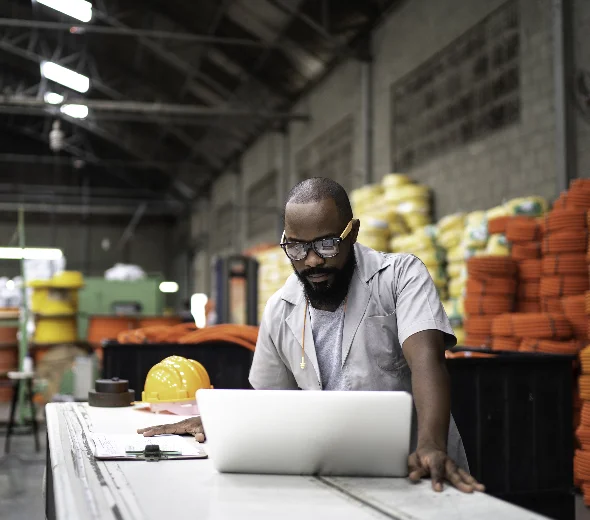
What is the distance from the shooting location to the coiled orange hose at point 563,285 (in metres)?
6.94

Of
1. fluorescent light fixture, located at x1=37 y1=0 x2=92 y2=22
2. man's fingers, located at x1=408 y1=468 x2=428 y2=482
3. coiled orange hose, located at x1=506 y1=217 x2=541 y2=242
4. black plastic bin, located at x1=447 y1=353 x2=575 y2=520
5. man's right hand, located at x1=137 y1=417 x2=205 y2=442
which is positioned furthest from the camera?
fluorescent light fixture, located at x1=37 y1=0 x2=92 y2=22

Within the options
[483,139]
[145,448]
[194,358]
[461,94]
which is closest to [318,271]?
[145,448]

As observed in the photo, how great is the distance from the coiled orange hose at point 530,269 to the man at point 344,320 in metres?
5.09

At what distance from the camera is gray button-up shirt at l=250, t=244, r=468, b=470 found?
2689 millimetres

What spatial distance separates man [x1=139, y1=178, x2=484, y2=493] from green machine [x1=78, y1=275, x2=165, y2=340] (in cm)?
1120

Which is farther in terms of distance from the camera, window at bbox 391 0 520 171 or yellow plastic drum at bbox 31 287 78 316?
yellow plastic drum at bbox 31 287 78 316

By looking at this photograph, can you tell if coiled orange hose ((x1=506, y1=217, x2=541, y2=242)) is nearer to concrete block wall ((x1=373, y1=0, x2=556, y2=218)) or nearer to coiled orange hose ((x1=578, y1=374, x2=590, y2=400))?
concrete block wall ((x1=373, y1=0, x2=556, y2=218))

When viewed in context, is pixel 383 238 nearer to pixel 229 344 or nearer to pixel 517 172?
pixel 517 172

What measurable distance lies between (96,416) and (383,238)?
24.3 feet

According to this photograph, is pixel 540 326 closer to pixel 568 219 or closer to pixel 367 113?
pixel 568 219

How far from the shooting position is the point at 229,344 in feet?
18.1

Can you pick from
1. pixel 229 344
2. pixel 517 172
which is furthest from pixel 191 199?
pixel 229 344

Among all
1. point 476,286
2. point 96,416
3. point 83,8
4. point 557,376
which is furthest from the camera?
point 83,8

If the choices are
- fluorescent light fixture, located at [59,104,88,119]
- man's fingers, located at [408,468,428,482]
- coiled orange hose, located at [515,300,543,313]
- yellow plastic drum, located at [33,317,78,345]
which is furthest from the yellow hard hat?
fluorescent light fixture, located at [59,104,88,119]
